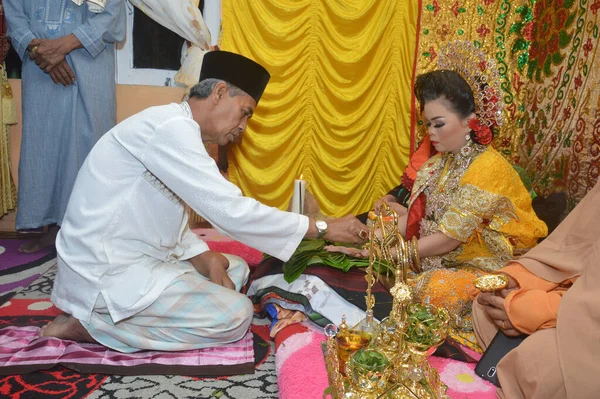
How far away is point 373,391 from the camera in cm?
139

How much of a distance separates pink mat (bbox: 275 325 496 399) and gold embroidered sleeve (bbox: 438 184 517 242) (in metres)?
0.63

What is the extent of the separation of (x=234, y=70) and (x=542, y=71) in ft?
9.24

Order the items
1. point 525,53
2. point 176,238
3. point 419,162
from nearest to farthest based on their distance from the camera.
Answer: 1. point 176,238
2. point 419,162
3. point 525,53

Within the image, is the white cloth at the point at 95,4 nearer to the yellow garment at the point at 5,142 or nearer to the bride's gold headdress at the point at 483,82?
the yellow garment at the point at 5,142

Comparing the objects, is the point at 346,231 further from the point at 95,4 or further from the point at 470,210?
the point at 95,4

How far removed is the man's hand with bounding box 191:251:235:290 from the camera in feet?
9.00

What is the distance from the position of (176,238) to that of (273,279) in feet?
1.78

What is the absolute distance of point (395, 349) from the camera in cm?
152

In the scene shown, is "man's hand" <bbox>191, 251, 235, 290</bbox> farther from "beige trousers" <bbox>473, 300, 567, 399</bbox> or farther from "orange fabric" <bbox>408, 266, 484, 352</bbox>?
"beige trousers" <bbox>473, 300, 567, 399</bbox>

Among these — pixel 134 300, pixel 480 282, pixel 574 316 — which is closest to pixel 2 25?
pixel 134 300

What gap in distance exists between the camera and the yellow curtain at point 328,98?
4410mm

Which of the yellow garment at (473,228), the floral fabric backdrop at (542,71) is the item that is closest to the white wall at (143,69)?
the floral fabric backdrop at (542,71)

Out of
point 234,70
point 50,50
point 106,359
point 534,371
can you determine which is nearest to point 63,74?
point 50,50

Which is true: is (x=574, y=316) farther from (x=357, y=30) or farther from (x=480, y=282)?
(x=357, y=30)
